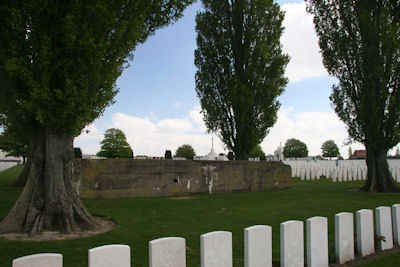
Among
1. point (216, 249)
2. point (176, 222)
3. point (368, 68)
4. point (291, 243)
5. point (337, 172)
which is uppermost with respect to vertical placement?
point (368, 68)

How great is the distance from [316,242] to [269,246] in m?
0.89

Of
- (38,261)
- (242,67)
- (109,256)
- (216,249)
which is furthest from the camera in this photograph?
(242,67)

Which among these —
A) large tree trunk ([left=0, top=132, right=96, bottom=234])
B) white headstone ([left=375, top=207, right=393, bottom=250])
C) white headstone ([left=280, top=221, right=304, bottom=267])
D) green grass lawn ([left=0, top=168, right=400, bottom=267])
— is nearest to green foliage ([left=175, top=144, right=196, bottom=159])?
green grass lawn ([left=0, top=168, right=400, bottom=267])

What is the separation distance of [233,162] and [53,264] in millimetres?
12442

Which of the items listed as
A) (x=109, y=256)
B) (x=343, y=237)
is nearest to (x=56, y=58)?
(x=109, y=256)

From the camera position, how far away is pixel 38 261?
6.52ft

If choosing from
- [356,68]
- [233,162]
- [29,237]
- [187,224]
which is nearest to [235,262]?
[187,224]

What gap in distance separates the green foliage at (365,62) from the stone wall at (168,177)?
13.7 ft

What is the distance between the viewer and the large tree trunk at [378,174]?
1421cm

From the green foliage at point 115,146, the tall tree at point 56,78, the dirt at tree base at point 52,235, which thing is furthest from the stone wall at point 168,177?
the green foliage at point 115,146

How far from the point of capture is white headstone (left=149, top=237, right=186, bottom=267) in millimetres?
2535

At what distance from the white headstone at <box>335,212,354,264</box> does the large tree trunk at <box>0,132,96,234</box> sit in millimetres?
4004

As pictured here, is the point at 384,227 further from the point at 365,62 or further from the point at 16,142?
the point at 16,142

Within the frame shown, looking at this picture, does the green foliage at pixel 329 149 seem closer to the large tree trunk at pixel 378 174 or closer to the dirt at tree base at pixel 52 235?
the large tree trunk at pixel 378 174
